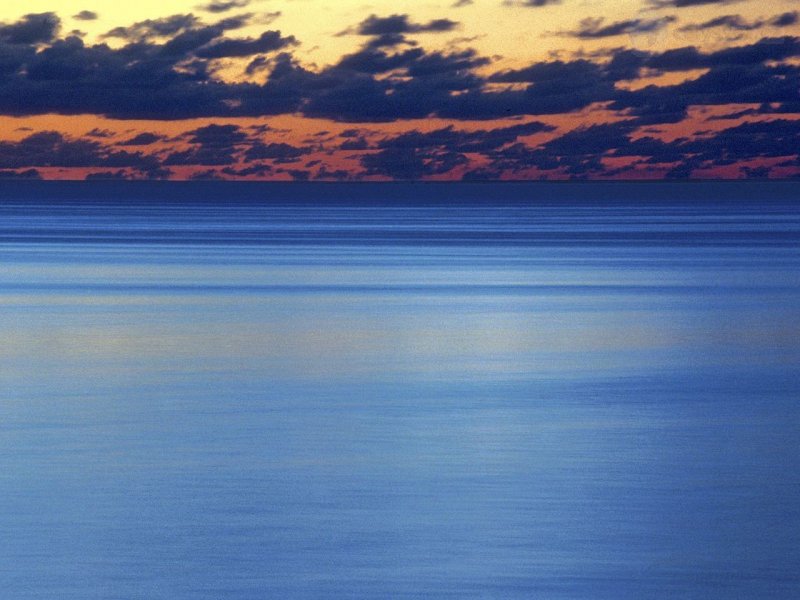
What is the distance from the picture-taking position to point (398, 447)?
1239 centimetres

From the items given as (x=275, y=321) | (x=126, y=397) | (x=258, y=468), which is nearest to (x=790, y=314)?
(x=275, y=321)

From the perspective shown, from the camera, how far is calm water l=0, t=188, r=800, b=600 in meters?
8.67

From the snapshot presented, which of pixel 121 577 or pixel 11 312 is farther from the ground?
pixel 121 577

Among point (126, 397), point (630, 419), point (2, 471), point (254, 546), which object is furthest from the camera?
point (126, 397)

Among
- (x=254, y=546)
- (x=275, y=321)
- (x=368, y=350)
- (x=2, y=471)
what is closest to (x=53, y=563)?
(x=254, y=546)

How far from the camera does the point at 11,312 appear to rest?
2533 centimetres

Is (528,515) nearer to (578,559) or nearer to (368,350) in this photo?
(578,559)

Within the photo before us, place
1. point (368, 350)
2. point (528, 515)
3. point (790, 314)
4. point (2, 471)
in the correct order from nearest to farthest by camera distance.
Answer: point (528, 515), point (2, 471), point (368, 350), point (790, 314)

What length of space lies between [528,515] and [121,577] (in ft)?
8.88

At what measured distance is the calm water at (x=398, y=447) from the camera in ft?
28.5

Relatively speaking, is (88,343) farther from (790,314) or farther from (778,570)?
Answer: (778,570)

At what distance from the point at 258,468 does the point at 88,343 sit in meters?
9.19

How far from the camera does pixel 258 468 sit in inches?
450

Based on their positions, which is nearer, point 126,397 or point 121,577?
point 121,577
